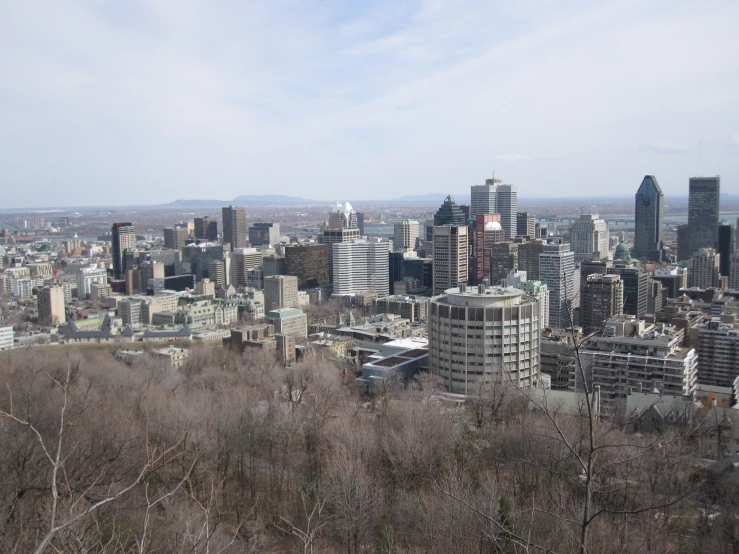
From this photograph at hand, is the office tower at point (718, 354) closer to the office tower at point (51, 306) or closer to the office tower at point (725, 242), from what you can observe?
the office tower at point (51, 306)

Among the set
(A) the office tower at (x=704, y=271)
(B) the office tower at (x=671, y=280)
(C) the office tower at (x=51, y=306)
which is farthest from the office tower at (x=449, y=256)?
(C) the office tower at (x=51, y=306)

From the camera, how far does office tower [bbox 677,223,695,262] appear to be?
59.6 m

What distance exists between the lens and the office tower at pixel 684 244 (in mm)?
59622

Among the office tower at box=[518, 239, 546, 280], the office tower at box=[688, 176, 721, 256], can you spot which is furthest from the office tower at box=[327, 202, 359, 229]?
the office tower at box=[688, 176, 721, 256]

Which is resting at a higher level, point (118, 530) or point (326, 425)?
point (118, 530)

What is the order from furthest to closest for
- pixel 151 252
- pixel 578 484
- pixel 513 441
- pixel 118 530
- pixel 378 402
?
pixel 151 252 → pixel 378 402 → pixel 513 441 → pixel 578 484 → pixel 118 530

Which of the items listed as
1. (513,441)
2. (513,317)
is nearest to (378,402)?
(513,317)

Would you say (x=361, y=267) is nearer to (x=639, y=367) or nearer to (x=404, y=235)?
(x=404, y=235)

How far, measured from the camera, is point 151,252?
59281 mm

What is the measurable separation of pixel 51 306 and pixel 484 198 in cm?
4484

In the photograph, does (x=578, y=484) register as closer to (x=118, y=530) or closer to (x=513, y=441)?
(x=513, y=441)

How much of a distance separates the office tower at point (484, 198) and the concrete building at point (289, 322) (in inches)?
1544

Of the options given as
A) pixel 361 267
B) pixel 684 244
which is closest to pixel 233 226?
pixel 361 267

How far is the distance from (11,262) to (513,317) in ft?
195
